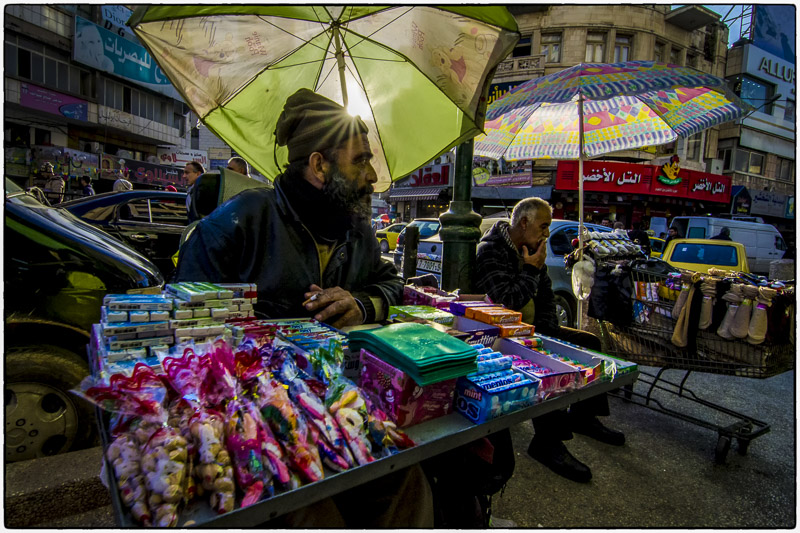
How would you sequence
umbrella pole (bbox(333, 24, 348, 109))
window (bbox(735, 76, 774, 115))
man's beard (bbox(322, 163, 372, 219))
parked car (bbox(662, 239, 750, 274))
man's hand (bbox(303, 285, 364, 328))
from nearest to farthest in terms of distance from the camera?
man's hand (bbox(303, 285, 364, 328)), man's beard (bbox(322, 163, 372, 219)), umbrella pole (bbox(333, 24, 348, 109)), parked car (bbox(662, 239, 750, 274)), window (bbox(735, 76, 774, 115))

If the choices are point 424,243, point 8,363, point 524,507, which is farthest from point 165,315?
point 424,243

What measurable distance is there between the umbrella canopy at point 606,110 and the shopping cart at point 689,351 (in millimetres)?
1664

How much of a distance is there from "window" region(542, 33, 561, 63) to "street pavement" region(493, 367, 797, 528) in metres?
24.7

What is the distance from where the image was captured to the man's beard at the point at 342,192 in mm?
2232

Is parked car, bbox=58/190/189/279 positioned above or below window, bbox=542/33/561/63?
below

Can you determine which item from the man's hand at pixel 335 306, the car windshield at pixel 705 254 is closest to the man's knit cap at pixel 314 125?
the man's hand at pixel 335 306

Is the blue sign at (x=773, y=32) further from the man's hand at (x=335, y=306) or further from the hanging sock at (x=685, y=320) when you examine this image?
the man's hand at (x=335, y=306)

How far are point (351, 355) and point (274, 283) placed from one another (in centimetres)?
87

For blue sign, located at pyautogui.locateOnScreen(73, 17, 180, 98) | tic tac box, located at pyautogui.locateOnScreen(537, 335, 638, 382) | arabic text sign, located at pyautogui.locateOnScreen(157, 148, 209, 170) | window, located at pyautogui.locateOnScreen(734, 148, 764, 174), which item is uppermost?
blue sign, located at pyautogui.locateOnScreen(73, 17, 180, 98)

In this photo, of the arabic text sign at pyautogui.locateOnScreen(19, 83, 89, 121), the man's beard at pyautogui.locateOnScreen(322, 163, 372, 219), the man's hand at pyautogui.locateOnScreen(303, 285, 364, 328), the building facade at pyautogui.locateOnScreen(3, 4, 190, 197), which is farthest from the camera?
the arabic text sign at pyautogui.locateOnScreen(19, 83, 89, 121)

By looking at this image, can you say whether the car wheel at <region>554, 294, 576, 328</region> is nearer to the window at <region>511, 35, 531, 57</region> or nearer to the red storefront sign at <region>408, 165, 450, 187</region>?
the red storefront sign at <region>408, 165, 450, 187</region>

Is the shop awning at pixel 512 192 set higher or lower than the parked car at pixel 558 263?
higher

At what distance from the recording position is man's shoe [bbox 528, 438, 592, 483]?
2.94 meters

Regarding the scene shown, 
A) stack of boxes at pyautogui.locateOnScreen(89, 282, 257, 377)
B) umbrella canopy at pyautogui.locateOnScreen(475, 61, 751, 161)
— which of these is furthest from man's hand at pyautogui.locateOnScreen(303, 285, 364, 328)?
umbrella canopy at pyautogui.locateOnScreen(475, 61, 751, 161)
